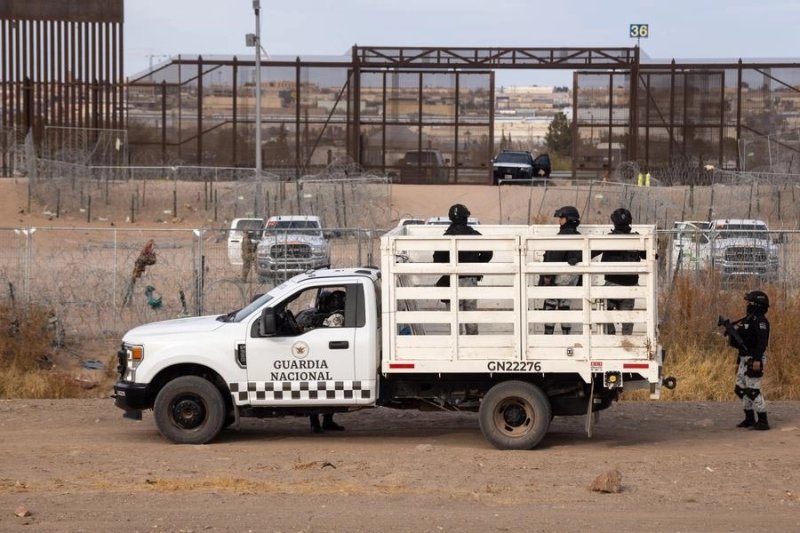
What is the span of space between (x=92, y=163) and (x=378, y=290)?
37041 mm

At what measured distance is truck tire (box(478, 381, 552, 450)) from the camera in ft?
42.6

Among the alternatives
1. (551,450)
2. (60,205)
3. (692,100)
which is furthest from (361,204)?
(551,450)

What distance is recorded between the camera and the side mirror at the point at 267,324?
42.8ft

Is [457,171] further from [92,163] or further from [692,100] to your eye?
[92,163]

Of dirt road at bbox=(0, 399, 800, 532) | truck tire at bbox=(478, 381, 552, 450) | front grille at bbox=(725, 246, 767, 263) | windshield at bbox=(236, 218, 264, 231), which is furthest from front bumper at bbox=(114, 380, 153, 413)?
windshield at bbox=(236, 218, 264, 231)

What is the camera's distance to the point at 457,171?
51312 millimetres

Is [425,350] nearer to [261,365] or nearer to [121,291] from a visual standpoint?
[261,365]

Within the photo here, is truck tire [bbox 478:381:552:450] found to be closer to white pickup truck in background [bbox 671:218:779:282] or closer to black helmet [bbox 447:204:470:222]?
black helmet [bbox 447:204:470:222]

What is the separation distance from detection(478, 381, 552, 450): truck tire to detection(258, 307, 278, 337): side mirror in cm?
233

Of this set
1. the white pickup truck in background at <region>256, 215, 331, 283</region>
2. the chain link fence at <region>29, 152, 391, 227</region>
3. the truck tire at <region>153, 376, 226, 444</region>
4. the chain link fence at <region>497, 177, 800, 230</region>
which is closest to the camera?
the truck tire at <region>153, 376, 226, 444</region>

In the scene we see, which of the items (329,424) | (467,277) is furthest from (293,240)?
(467,277)

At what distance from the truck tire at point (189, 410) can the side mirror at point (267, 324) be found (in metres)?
0.82

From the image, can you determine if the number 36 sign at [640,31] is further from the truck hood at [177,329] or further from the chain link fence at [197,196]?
the truck hood at [177,329]

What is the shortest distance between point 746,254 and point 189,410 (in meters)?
10.4
